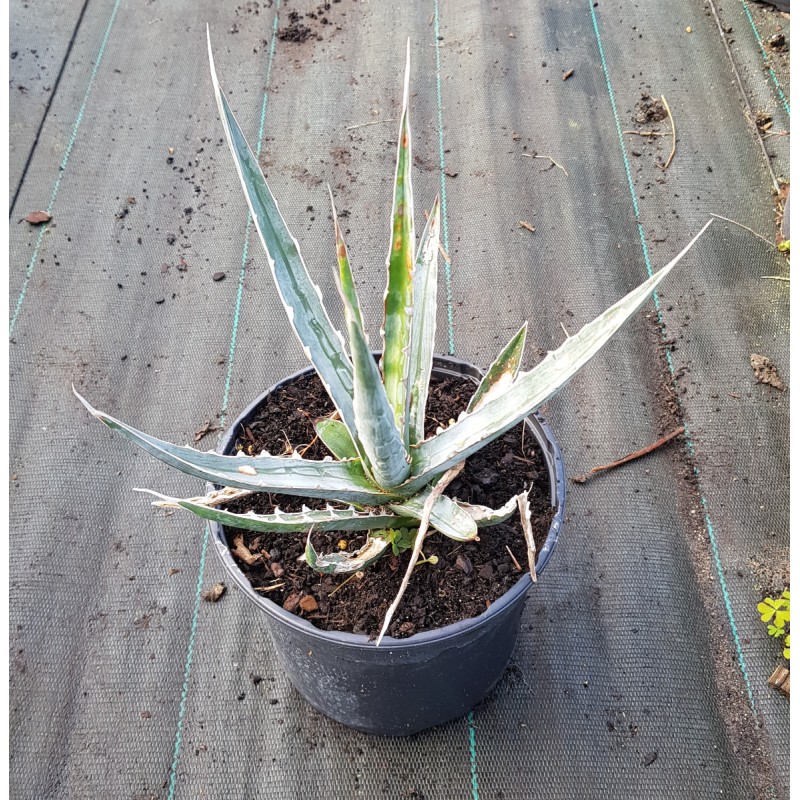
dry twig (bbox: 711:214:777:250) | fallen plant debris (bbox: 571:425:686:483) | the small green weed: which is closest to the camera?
the small green weed

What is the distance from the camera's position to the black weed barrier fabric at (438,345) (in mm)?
1441

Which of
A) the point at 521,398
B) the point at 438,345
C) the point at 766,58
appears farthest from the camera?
the point at 766,58

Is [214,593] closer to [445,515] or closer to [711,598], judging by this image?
[445,515]

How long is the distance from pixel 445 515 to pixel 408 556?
0.56 ft

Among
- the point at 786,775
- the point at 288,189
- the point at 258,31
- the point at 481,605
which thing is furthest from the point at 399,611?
the point at 258,31

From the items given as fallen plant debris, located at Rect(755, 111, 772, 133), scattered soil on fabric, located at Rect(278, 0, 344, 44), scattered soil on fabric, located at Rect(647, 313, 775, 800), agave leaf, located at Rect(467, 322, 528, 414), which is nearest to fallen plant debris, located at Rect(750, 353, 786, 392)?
scattered soil on fabric, located at Rect(647, 313, 775, 800)

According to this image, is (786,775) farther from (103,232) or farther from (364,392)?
(103,232)

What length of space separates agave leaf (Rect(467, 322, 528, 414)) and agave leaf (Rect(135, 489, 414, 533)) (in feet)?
0.78

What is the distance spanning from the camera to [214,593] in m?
1.62

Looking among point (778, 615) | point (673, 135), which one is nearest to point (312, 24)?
point (673, 135)

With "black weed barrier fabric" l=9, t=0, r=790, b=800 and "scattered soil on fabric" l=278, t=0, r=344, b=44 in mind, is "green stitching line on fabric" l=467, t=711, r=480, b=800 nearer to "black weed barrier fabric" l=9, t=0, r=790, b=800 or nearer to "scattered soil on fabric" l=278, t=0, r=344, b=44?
"black weed barrier fabric" l=9, t=0, r=790, b=800

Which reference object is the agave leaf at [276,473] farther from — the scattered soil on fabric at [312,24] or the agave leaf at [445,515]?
the scattered soil on fabric at [312,24]

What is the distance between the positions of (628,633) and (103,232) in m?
2.01

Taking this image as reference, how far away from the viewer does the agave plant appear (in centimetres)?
90
